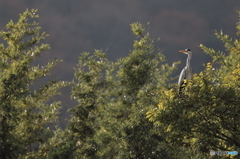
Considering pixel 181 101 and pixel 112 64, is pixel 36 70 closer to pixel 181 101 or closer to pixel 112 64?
pixel 112 64

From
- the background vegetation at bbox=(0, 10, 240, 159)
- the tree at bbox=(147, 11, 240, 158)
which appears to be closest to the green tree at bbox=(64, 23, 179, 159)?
the background vegetation at bbox=(0, 10, 240, 159)

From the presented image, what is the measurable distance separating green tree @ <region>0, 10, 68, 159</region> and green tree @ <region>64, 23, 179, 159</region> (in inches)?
55.6

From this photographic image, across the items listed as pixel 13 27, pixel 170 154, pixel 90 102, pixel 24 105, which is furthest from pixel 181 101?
pixel 13 27

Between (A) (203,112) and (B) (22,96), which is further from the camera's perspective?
(B) (22,96)

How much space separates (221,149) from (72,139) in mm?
8419

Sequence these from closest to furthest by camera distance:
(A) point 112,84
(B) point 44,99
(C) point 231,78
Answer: (C) point 231,78 → (B) point 44,99 → (A) point 112,84

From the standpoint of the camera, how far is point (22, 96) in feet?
47.4

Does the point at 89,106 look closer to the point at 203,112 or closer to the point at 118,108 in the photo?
the point at 118,108

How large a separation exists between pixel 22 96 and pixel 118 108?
→ 5438 millimetres

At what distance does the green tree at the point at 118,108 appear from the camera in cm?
1578

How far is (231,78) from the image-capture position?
10.0 meters

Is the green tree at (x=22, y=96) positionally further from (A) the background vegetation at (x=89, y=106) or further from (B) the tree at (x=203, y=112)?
(B) the tree at (x=203, y=112)

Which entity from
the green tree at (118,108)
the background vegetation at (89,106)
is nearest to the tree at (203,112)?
the background vegetation at (89,106)

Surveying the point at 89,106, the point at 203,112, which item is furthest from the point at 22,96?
the point at 203,112
